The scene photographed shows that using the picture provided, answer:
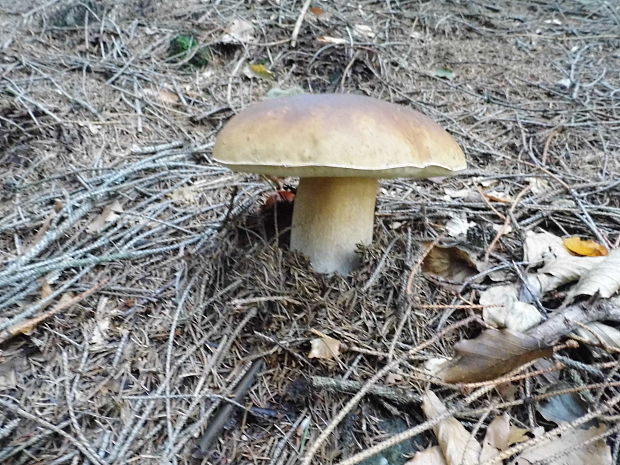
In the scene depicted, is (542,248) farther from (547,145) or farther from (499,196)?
(547,145)

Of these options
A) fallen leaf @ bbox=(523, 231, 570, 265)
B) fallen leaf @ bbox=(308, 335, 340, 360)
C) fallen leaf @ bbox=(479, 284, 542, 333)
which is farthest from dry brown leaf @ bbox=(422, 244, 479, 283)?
fallen leaf @ bbox=(308, 335, 340, 360)

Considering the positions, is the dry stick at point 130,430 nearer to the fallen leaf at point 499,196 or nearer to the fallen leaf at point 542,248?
the fallen leaf at point 542,248

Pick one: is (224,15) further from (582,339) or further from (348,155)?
(582,339)

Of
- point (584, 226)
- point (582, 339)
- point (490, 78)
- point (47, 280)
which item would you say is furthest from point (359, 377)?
point (490, 78)

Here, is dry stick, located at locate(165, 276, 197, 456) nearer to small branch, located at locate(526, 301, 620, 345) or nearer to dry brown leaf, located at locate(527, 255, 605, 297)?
small branch, located at locate(526, 301, 620, 345)

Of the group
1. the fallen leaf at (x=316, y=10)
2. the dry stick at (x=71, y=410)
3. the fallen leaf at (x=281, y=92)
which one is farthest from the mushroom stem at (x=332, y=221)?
the fallen leaf at (x=316, y=10)

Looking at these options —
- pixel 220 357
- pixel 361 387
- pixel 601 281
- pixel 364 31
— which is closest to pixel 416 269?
pixel 361 387
